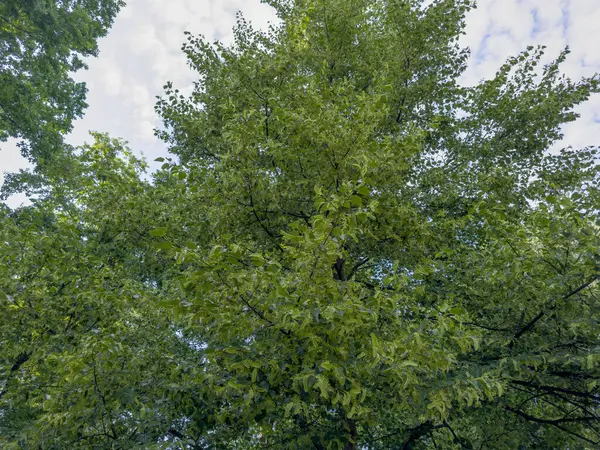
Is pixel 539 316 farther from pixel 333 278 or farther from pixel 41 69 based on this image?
pixel 41 69

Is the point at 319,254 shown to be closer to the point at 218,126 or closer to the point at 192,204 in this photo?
the point at 192,204

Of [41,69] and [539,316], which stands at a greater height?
[41,69]

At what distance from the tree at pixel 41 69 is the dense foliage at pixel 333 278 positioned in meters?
6.34

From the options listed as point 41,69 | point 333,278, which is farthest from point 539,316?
point 41,69

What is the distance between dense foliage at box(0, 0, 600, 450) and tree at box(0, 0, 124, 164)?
20.8 feet

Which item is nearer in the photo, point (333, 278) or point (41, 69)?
point (333, 278)

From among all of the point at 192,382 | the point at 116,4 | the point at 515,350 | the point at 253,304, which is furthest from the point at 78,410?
the point at 116,4

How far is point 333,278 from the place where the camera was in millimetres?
3248

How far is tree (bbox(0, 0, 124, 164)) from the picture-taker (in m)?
10.2

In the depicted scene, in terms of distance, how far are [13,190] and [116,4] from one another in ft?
25.8

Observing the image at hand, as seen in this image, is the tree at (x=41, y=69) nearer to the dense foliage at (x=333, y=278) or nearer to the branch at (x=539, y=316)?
the dense foliage at (x=333, y=278)

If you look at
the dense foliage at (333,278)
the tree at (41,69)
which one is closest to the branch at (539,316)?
the dense foliage at (333,278)

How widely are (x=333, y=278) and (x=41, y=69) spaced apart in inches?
493

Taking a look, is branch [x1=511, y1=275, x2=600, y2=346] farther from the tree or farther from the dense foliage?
the tree
